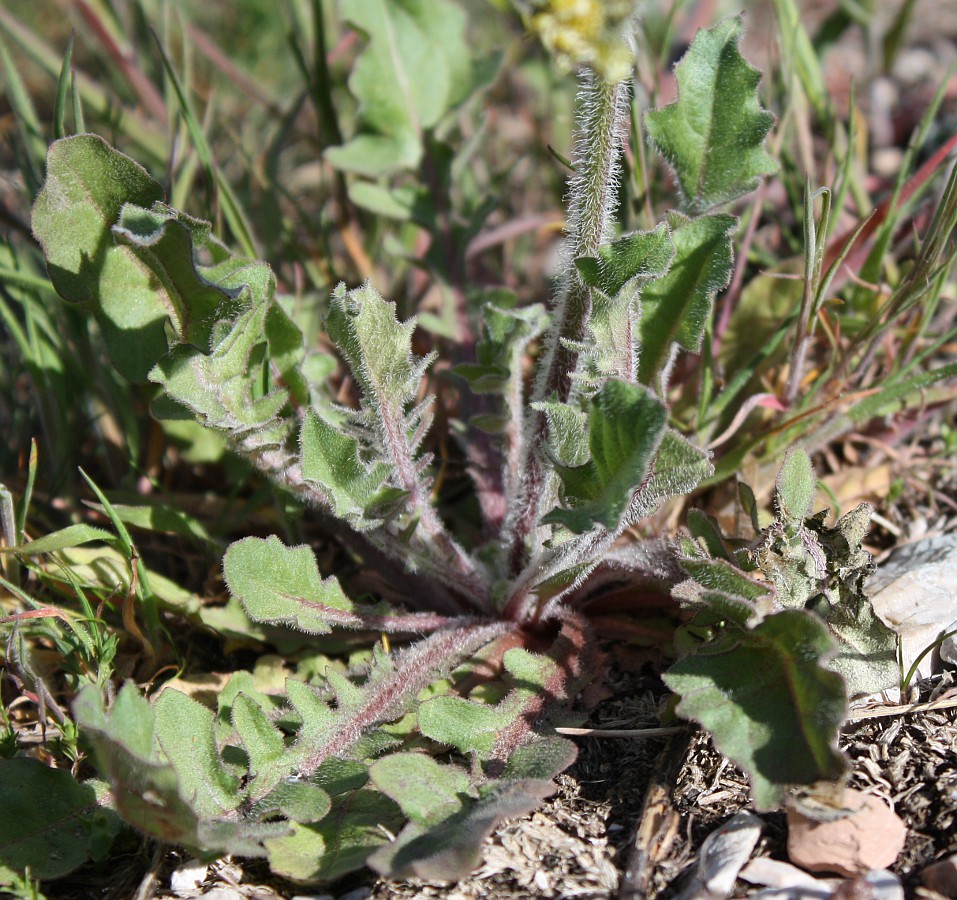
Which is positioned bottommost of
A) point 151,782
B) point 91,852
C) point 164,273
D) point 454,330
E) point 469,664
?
point 91,852

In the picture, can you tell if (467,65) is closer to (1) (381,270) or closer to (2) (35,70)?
(1) (381,270)

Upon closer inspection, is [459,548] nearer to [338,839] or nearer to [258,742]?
[258,742]

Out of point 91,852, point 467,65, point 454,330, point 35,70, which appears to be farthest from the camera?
point 35,70

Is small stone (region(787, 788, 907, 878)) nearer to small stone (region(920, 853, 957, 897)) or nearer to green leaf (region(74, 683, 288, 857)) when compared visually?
small stone (region(920, 853, 957, 897))

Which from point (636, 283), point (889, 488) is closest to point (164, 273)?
point (636, 283)

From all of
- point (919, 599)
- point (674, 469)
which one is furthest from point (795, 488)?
point (919, 599)

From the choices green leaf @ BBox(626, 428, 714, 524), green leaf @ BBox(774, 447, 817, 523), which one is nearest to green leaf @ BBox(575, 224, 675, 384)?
green leaf @ BBox(626, 428, 714, 524)

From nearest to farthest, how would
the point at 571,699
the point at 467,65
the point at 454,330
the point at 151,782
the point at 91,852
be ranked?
the point at 151,782 → the point at 91,852 → the point at 571,699 → the point at 454,330 → the point at 467,65

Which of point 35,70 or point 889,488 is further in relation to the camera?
point 35,70
